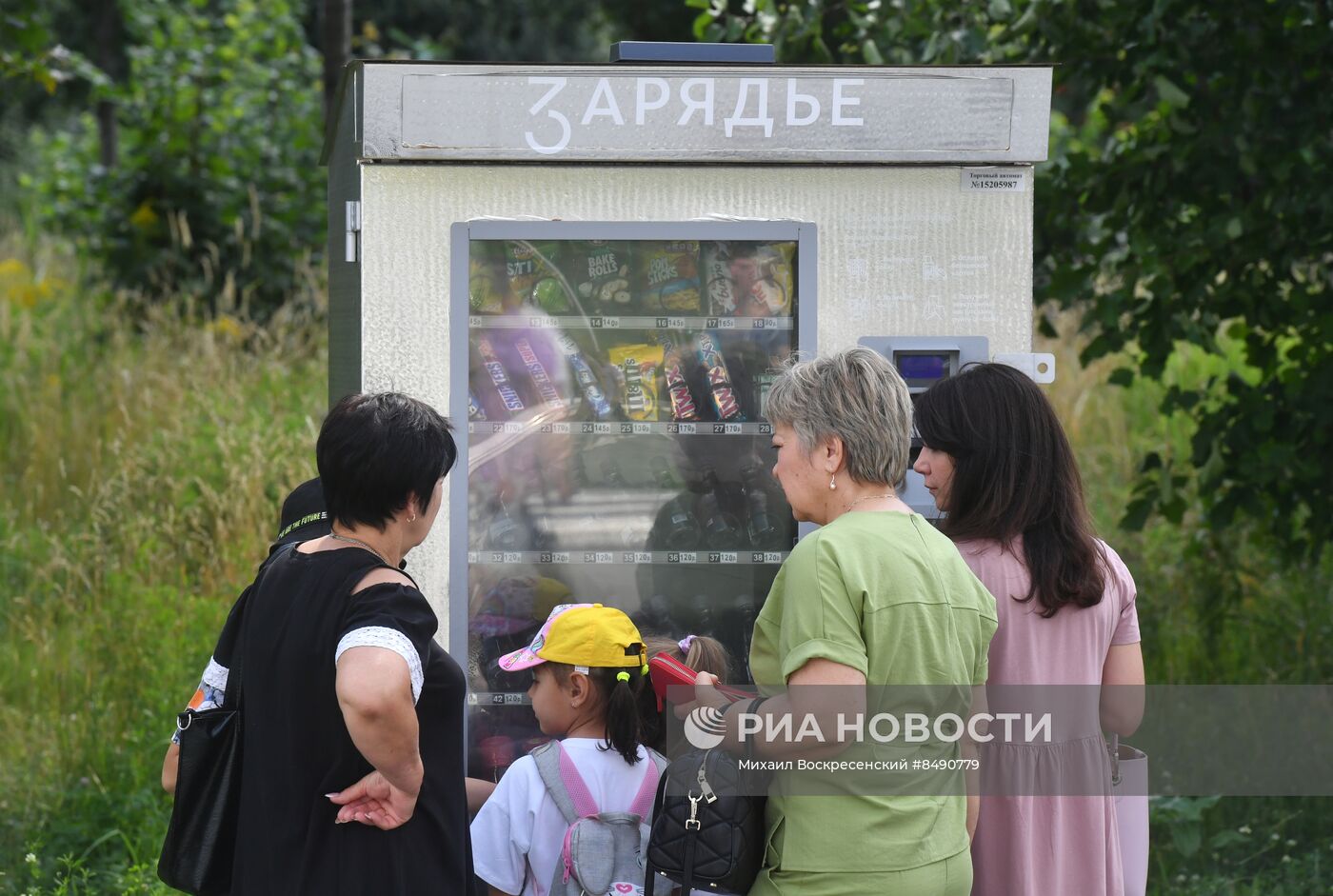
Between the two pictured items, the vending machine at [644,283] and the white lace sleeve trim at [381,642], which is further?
the vending machine at [644,283]

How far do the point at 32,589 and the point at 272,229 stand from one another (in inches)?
133

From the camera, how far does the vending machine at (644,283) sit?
3121 mm

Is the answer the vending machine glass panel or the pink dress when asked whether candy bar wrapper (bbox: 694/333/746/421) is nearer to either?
the vending machine glass panel

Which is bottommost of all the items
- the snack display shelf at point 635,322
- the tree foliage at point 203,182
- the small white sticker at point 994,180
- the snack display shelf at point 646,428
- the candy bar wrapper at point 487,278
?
the snack display shelf at point 646,428

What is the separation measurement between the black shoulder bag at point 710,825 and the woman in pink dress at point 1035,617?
0.54 meters

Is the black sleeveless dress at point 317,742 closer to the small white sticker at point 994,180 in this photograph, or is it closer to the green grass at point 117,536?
the small white sticker at point 994,180

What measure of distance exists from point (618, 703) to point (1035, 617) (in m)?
0.84

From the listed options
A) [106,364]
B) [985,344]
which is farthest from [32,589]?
[985,344]

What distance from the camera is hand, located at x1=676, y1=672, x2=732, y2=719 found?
2.64 metres

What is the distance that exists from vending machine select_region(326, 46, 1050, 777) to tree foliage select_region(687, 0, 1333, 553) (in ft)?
5.71

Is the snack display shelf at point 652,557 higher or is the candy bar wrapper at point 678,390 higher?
the candy bar wrapper at point 678,390

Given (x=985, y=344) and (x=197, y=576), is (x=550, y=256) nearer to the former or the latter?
(x=985, y=344)

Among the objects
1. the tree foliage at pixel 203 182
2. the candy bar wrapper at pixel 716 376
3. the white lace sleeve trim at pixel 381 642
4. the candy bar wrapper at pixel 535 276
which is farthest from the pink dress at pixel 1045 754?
the tree foliage at pixel 203 182

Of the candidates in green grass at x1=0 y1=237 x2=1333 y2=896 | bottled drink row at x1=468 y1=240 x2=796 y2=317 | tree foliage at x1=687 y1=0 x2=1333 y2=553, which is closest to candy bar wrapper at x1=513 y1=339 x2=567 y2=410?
bottled drink row at x1=468 y1=240 x2=796 y2=317
